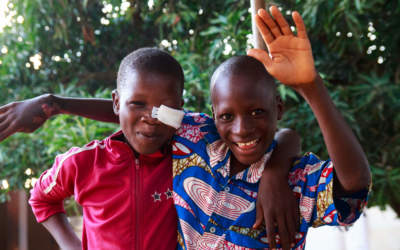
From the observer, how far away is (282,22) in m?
1.10

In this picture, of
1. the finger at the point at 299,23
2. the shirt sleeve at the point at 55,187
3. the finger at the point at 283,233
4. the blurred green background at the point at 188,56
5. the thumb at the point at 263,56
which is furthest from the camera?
the blurred green background at the point at 188,56

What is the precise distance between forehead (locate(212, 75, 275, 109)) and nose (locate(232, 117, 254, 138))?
5 centimetres

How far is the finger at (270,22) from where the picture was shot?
1.11 meters

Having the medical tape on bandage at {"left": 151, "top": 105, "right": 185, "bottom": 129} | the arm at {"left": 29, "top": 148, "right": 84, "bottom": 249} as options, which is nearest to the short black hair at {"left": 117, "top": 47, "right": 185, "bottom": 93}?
the medical tape on bandage at {"left": 151, "top": 105, "right": 185, "bottom": 129}

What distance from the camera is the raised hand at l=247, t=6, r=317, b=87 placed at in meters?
1.09

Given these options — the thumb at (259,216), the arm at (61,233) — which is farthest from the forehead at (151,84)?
the arm at (61,233)

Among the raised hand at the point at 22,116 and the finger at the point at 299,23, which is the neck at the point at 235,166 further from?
the raised hand at the point at 22,116

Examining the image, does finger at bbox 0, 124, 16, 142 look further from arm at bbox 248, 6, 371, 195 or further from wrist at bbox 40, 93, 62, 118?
arm at bbox 248, 6, 371, 195

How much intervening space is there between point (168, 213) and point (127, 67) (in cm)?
53

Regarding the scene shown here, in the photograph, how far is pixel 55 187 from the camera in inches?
62.7

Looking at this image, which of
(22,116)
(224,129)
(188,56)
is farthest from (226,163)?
(188,56)

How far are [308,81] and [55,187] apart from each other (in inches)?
39.5

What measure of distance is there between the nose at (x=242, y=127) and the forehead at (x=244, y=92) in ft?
0.16

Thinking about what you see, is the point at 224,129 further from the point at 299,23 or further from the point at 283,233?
the point at 299,23
